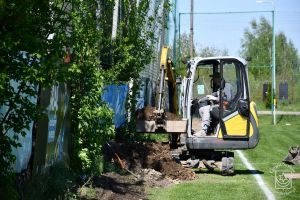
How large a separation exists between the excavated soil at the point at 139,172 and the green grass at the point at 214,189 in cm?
31

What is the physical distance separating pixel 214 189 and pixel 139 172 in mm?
1865

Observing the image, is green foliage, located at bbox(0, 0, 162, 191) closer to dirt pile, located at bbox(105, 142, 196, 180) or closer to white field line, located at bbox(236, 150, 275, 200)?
dirt pile, located at bbox(105, 142, 196, 180)

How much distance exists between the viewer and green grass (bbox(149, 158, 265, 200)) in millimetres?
11219

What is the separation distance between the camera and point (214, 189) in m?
12.1

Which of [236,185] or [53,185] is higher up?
[53,185]

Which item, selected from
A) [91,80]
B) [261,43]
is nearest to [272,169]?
[91,80]

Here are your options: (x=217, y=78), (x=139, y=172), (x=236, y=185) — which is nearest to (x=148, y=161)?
(x=139, y=172)

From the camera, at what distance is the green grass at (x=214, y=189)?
11.2 meters

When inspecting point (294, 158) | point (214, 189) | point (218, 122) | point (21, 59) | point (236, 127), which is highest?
point (21, 59)

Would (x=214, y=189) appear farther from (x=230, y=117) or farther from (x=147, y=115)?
(x=147, y=115)

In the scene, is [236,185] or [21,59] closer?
[21,59]

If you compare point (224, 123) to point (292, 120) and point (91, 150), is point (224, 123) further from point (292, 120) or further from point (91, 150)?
point (292, 120)

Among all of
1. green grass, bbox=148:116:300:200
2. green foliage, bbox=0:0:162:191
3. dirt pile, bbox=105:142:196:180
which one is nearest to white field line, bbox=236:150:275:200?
green grass, bbox=148:116:300:200

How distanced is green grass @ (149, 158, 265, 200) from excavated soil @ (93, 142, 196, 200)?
1.02 ft
